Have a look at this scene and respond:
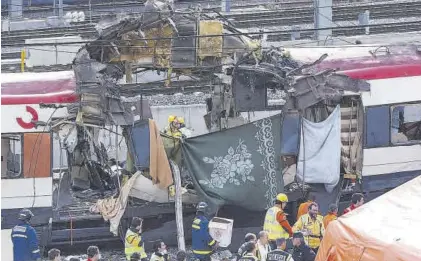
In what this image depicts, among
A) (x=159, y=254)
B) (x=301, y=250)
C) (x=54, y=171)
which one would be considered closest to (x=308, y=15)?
(x=54, y=171)

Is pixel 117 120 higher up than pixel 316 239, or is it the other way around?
pixel 117 120

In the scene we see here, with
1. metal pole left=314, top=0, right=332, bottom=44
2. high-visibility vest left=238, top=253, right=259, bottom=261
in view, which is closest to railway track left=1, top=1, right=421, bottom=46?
metal pole left=314, top=0, right=332, bottom=44

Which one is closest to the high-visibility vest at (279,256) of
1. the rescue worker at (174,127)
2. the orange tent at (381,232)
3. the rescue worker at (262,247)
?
the orange tent at (381,232)

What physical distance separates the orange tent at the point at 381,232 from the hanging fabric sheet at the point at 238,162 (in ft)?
17.2

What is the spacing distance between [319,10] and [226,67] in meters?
8.17

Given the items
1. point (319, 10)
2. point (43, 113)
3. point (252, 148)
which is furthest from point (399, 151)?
point (319, 10)

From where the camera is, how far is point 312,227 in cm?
1569

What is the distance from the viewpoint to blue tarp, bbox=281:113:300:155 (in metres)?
17.9

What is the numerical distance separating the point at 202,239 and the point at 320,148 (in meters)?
2.75

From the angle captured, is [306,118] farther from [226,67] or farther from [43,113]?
[43,113]

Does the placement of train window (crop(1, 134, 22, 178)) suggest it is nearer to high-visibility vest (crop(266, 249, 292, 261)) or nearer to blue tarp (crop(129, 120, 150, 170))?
blue tarp (crop(129, 120, 150, 170))

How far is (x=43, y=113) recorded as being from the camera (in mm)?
17562

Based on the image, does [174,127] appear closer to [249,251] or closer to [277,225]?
[277,225]

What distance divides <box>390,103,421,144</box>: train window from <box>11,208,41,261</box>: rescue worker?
6073 millimetres
